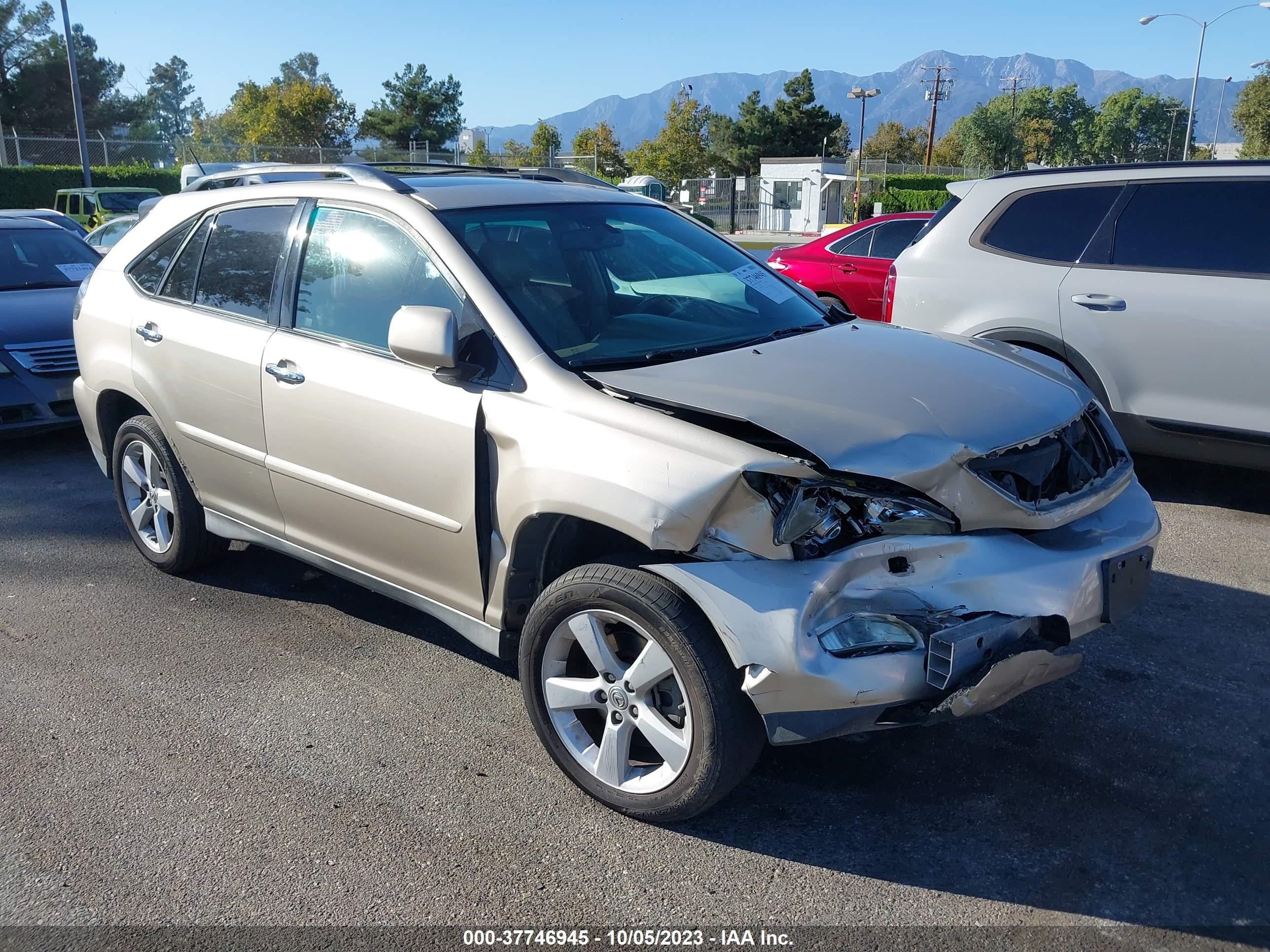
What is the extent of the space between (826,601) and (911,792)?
0.90 meters

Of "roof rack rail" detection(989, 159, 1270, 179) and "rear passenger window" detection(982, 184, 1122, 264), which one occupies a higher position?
"roof rack rail" detection(989, 159, 1270, 179)

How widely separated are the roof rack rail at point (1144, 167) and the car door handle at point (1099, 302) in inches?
28.2

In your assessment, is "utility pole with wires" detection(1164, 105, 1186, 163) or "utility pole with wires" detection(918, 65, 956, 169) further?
"utility pole with wires" detection(1164, 105, 1186, 163)

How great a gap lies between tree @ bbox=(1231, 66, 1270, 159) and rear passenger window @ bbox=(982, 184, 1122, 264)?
58413mm

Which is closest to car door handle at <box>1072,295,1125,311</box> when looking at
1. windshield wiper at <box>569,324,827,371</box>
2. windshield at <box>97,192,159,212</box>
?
windshield wiper at <box>569,324,827,371</box>

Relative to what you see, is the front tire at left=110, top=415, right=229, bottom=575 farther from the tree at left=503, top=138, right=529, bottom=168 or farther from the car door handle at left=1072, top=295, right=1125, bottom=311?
the tree at left=503, top=138, right=529, bottom=168

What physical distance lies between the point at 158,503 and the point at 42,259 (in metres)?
4.89

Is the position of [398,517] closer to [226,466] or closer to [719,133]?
[226,466]

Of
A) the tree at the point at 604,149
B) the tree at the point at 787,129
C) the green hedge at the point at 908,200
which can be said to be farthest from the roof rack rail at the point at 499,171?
the tree at the point at 787,129

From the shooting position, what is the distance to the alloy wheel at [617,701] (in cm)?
290

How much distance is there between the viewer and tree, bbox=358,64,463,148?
68.0m

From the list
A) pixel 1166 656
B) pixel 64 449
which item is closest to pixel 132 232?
pixel 64 449

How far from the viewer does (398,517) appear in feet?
11.8

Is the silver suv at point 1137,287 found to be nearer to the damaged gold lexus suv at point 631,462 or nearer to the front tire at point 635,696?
the damaged gold lexus suv at point 631,462
